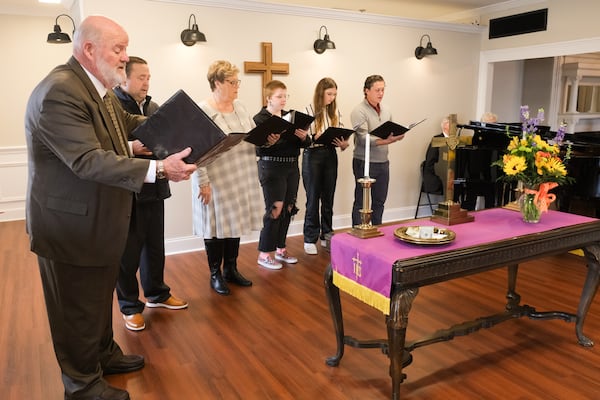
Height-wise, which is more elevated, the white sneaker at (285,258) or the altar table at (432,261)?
the altar table at (432,261)

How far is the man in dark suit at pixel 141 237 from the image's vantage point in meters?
2.82

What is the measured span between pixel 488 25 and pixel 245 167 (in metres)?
4.22

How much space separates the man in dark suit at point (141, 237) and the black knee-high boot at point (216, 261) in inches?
14.5

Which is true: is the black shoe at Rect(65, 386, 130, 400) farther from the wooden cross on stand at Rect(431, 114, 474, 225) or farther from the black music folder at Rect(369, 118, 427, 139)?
the black music folder at Rect(369, 118, 427, 139)

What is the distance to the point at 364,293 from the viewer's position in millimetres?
2146

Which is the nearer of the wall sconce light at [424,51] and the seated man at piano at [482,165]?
the seated man at piano at [482,165]

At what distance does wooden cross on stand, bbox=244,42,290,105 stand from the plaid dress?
51.7 inches

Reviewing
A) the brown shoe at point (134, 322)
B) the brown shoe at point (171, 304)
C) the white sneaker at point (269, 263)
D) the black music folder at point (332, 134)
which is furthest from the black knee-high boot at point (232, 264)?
the black music folder at point (332, 134)

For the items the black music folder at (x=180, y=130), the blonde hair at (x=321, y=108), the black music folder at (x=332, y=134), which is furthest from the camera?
the blonde hair at (x=321, y=108)

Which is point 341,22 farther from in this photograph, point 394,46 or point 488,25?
point 488,25

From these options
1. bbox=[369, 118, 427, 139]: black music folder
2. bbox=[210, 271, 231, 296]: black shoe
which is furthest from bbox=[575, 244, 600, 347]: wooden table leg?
bbox=[210, 271, 231, 296]: black shoe

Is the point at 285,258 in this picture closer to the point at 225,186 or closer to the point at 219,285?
the point at 219,285

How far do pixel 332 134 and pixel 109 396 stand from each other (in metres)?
2.55

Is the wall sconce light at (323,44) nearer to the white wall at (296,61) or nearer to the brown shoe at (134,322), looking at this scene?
the white wall at (296,61)
